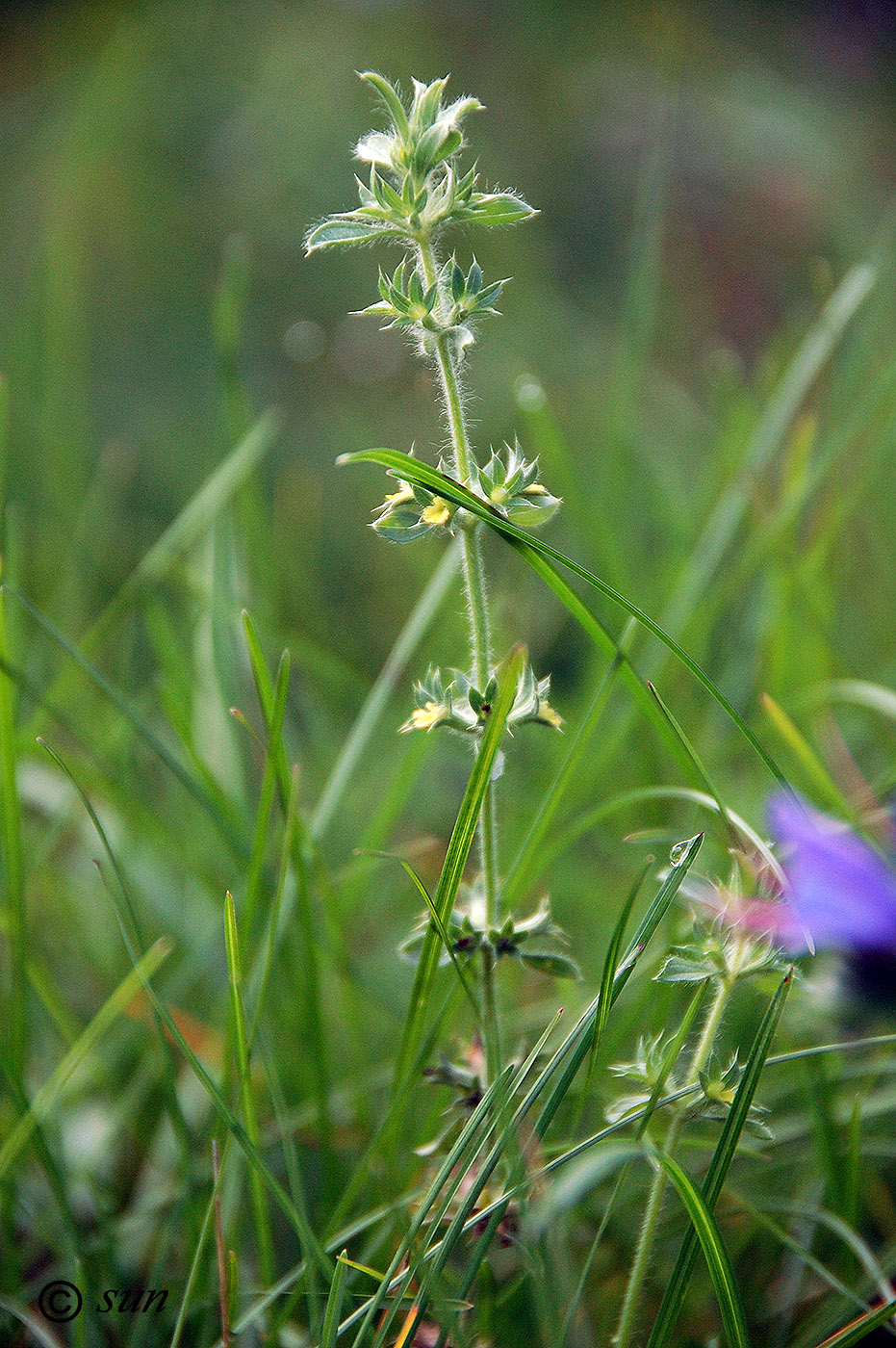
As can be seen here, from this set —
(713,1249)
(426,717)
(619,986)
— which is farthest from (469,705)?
(713,1249)

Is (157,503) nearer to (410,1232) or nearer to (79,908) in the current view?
(79,908)

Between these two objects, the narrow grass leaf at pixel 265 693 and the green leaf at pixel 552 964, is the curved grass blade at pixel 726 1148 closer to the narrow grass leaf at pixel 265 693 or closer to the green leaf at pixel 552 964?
the green leaf at pixel 552 964

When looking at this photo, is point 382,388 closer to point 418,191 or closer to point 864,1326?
point 418,191

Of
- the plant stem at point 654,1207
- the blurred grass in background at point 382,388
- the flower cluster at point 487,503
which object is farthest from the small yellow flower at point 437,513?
the blurred grass in background at point 382,388

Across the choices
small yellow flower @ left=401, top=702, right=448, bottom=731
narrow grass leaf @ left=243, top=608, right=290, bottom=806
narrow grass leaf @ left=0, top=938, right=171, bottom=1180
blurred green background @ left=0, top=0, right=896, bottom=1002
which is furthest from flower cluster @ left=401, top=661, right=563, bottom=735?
blurred green background @ left=0, top=0, right=896, bottom=1002

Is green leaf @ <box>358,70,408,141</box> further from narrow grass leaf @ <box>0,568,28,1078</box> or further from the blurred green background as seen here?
the blurred green background

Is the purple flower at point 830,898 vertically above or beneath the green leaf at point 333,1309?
above

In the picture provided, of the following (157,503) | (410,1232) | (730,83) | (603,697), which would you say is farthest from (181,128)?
(410,1232)
